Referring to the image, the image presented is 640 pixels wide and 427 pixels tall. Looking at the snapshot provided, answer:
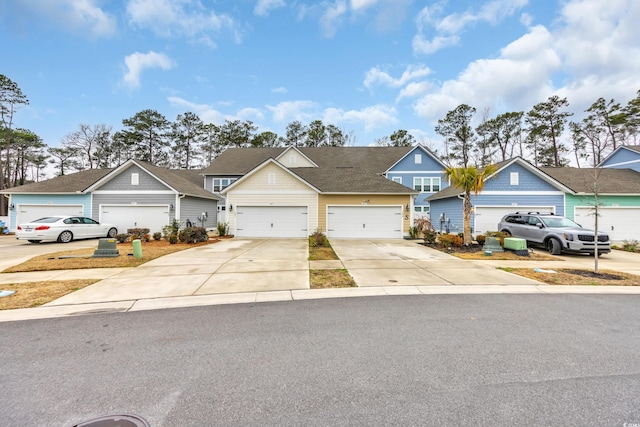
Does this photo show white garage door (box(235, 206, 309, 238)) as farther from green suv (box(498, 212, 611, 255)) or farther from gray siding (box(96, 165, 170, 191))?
green suv (box(498, 212, 611, 255))

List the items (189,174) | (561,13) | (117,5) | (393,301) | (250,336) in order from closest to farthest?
1. (250,336)
2. (393,301)
3. (561,13)
4. (117,5)
5. (189,174)

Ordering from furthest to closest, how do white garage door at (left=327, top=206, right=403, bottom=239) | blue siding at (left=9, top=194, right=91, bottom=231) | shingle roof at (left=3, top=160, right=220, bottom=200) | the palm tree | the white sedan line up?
blue siding at (left=9, top=194, right=91, bottom=231), shingle roof at (left=3, top=160, right=220, bottom=200), white garage door at (left=327, top=206, right=403, bottom=239), the white sedan, the palm tree

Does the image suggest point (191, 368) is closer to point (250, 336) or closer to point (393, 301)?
point (250, 336)

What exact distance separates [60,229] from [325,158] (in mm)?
21430

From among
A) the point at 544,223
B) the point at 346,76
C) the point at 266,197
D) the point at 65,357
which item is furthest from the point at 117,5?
the point at 544,223

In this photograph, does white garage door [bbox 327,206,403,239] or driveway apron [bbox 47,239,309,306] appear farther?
white garage door [bbox 327,206,403,239]

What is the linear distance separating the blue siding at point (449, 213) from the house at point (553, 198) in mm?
992

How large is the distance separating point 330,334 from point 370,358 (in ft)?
2.68

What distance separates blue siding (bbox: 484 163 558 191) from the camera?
1775 centimetres

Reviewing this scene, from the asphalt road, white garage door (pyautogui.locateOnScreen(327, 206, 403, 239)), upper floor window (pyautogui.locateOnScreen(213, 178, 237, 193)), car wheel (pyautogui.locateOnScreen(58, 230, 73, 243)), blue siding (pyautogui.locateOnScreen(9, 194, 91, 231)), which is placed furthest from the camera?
upper floor window (pyautogui.locateOnScreen(213, 178, 237, 193))

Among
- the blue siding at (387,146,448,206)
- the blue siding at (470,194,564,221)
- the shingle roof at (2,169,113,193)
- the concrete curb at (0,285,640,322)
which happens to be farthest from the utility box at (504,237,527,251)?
the shingle roof at (2,169,113,193)

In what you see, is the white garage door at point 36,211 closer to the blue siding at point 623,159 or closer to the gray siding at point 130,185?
the gray siding at point 130,185

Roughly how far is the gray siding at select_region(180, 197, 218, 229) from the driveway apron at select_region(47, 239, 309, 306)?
876cm

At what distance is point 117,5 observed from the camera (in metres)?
11.9
